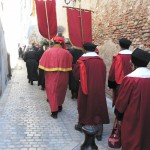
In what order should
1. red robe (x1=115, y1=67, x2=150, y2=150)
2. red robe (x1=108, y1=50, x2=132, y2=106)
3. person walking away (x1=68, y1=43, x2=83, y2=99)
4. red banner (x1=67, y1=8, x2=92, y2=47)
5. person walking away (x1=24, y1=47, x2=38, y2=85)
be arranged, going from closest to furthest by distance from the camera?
red robe (x1=115, y1=67, x2=150, y2=150), red robe (x1=108, y1=50, x2=132, y2=106), red banner (x1=67, y1=8, x2=92, y2=47), person walking away (x1=68, y1=43, x2=83, y2=99), person walking away (x1=24, y1=47, x2=38, y2=85)

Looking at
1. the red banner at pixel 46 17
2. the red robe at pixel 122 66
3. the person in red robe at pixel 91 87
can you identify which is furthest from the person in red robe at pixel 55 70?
the red robe at pixel 122 66

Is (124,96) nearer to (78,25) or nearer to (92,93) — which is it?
(92,93)

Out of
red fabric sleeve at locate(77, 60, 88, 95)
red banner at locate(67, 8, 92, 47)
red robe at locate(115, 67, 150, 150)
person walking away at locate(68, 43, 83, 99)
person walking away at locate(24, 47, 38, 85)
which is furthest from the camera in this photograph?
person walking away at locate(24, 47, 38, 85)

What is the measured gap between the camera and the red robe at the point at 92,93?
5574mm

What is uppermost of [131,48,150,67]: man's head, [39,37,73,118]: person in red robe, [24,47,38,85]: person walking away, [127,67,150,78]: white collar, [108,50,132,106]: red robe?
[131,48,150,67]: man's head

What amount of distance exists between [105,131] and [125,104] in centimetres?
265

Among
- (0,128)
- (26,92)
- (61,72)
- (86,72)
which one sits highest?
(86,72)

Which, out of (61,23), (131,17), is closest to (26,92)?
(131,17)

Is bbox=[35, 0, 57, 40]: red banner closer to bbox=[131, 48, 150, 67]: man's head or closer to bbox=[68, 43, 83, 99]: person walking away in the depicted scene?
bbox=[68, 43, 83, 99]: person walking away

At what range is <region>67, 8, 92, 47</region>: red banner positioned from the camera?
23.7ft

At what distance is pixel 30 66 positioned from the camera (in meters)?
13.1

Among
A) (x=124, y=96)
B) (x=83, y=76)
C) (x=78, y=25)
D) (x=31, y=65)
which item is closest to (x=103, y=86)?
(x=83, y=76)

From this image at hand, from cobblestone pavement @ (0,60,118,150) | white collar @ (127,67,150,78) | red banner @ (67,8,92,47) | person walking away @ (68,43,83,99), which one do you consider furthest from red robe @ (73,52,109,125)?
person walking away @ (68,43,83,99)

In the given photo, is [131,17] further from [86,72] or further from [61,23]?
[61,23]
